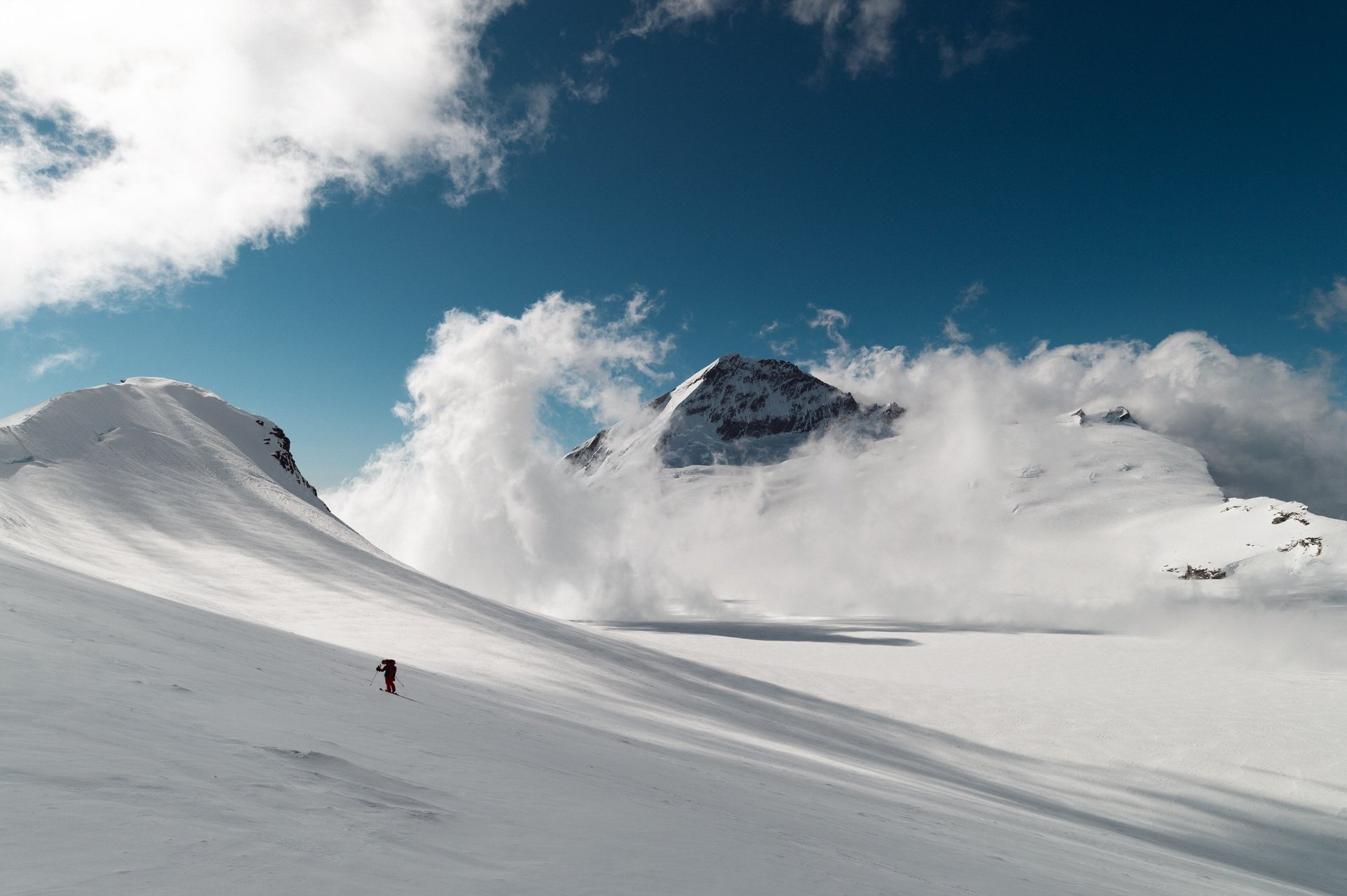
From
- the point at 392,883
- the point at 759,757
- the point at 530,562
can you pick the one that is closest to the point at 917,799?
the point at 759,757

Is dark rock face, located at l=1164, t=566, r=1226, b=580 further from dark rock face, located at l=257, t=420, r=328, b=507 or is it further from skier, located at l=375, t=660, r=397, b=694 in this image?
skier, located at l=375, t=660, r=397, b=694

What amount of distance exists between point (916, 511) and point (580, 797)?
199 m

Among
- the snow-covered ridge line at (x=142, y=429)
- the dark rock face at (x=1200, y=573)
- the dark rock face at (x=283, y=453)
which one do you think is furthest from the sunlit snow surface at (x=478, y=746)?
the dark rock face at (x=1200, y=573)

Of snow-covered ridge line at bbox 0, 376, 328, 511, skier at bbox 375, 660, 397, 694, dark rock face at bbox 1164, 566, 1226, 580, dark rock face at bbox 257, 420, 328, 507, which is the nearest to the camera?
skier at bbox 375, 660, 397, 694

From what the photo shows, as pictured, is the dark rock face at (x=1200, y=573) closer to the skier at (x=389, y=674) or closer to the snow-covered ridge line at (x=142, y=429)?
the snow-covered ridge line at (x=142, y=429)

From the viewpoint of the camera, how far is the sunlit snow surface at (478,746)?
435 centimetres

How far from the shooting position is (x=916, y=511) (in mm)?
191500

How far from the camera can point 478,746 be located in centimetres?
834

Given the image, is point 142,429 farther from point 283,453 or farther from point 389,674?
point 389,674

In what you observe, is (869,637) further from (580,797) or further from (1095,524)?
(1095,524)

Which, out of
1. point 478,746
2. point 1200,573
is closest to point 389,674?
point 478,746

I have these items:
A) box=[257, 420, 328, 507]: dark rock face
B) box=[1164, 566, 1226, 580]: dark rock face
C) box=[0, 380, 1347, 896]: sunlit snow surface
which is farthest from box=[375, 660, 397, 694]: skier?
box=[1164, 566, 1226, 580]: dark rock face

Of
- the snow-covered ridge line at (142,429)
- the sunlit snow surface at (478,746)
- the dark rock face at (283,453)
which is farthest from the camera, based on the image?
the dark rock face at (283,453)

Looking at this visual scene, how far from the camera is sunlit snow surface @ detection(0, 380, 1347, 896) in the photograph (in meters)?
4.35
